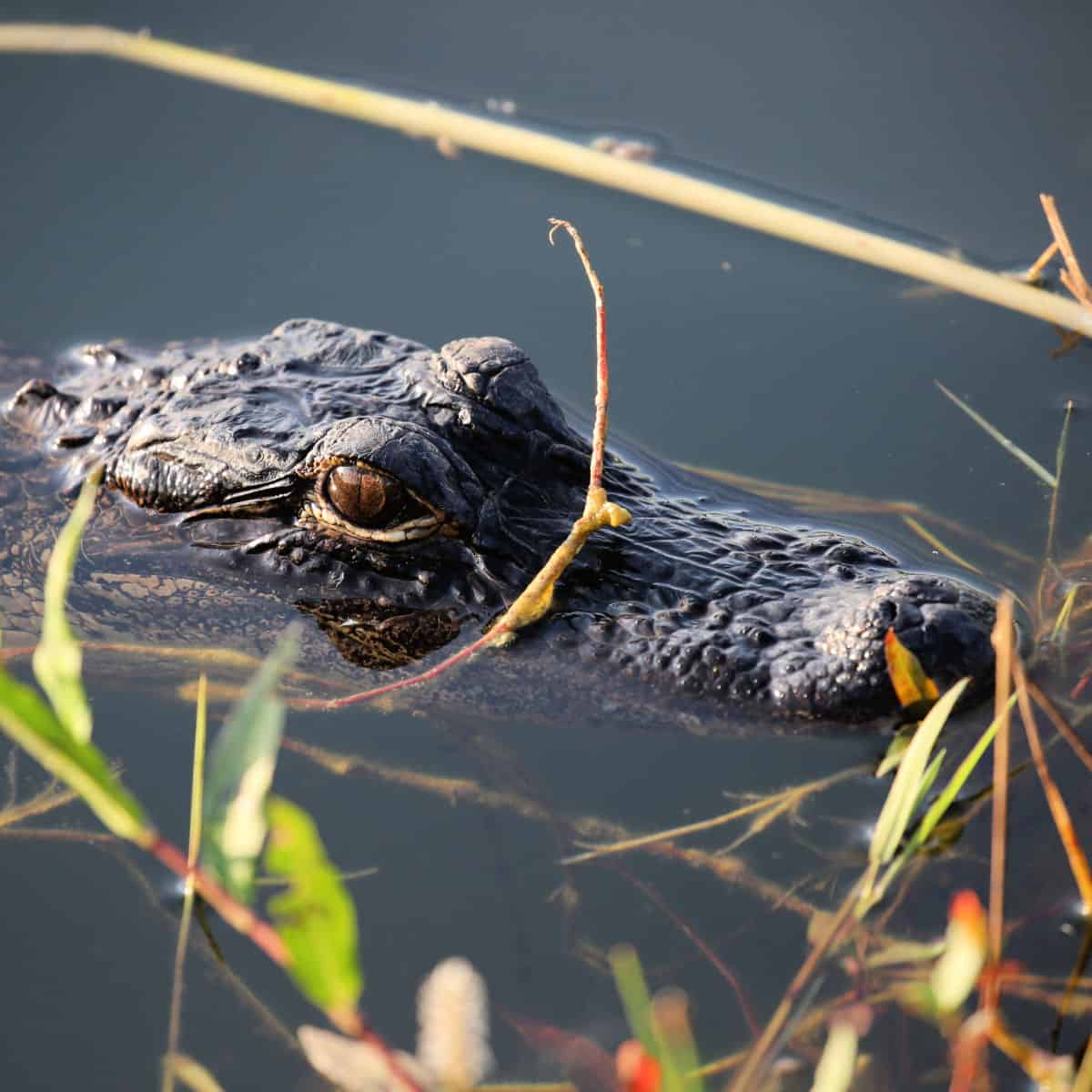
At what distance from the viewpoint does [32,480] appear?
3.77 metres

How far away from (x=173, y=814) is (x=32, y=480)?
127cm

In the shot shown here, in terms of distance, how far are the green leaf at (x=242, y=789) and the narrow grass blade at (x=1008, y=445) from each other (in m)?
3.10

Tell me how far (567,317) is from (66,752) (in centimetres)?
353

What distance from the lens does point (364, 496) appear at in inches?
122

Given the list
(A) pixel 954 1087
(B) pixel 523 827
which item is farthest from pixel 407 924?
(A) pixel 954 1087

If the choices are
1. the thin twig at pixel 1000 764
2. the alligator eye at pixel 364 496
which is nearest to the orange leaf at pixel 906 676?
the thin twig at pixel 1000 764

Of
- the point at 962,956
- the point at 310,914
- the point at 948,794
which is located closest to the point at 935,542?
the point at 948,794

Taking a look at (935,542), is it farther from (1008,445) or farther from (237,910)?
(237,910)

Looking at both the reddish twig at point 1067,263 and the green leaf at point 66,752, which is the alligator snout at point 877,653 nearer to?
the green leaf at point 66,752

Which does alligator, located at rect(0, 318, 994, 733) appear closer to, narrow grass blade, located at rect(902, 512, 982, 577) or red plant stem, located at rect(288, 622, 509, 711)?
red plant stem, located at rect(288, 622, 509, 711)

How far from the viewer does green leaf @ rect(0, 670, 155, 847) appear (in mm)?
1634

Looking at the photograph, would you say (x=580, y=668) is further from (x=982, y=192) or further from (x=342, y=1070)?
(x=982, y=192)

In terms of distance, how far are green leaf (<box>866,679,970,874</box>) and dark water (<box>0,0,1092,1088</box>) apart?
13 centimetres

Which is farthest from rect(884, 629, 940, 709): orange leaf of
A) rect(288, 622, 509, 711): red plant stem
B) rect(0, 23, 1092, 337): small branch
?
rect(0, 23, 1092, 337): small branch
